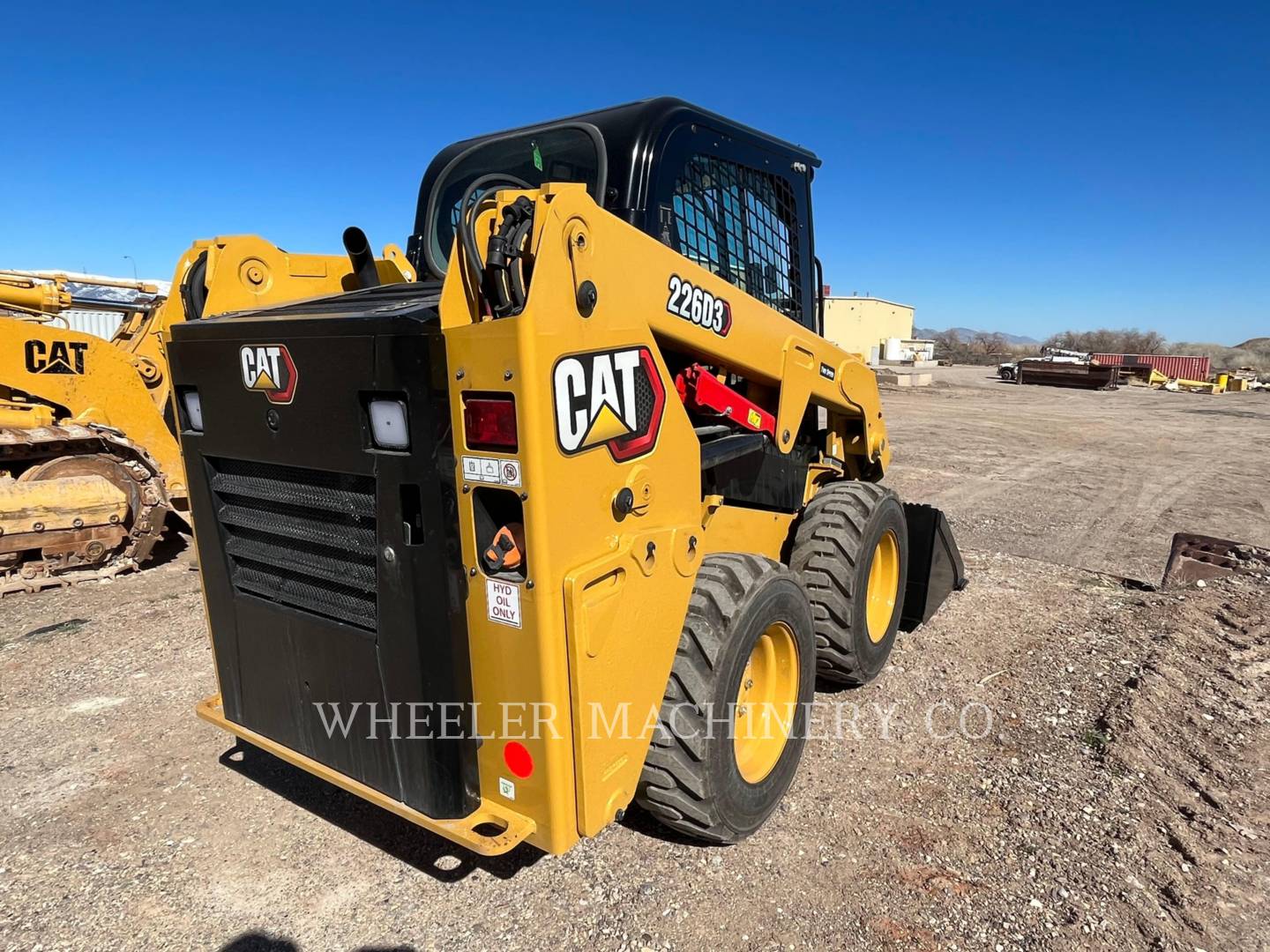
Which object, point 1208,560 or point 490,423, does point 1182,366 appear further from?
point 490,423

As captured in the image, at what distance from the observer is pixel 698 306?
266 centimetres

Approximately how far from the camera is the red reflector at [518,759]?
2.12 meters

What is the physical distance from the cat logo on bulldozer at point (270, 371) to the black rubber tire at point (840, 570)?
2387 mm

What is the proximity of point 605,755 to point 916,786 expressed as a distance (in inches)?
64.5

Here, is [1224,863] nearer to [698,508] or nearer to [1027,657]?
[1027,657]

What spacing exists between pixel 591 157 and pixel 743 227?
809mm

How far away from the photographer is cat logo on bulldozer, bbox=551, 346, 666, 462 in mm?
2012

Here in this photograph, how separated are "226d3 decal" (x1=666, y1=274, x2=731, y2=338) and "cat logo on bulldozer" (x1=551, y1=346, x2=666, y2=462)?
0.26 m

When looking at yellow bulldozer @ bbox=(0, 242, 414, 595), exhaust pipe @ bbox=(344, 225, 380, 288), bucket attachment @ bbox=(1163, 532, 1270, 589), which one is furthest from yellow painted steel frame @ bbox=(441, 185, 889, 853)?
bucket attachment @ bbox=(1163, 532, 1270, 589)

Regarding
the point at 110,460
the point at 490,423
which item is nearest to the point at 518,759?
the point at 490,423

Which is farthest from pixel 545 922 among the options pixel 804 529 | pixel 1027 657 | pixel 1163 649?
pixel 1163 649

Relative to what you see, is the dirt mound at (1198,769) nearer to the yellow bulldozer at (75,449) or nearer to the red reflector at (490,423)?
the red reflector at (490,423)

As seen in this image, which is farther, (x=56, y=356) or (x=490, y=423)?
(x=56, y=356)

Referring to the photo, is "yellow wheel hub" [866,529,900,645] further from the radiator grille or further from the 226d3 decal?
the radiator grille
